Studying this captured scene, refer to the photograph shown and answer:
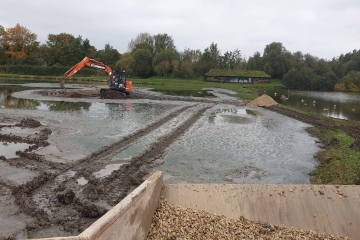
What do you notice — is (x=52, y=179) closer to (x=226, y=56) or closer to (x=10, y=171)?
(x=10, y=171)

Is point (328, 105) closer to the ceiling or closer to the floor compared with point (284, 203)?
closer to the floor

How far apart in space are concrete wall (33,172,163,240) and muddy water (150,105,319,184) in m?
3.33

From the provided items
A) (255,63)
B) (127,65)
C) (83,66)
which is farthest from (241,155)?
(255,63)

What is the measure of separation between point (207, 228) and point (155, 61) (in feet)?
209

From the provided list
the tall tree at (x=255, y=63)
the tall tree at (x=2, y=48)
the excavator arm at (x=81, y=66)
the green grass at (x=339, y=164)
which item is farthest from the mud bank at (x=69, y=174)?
the tall tree at (x=255, y=63)

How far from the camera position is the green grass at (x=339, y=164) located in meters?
8.55

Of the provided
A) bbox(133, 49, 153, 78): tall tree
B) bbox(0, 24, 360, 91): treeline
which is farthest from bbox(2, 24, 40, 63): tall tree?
bbox(133, 49, 153, 78): tall tree

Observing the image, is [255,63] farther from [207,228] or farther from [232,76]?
[207,228]

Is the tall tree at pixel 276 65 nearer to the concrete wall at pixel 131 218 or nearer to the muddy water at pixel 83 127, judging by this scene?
the muddy water at pixel 83 127

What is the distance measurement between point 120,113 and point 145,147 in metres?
8.77

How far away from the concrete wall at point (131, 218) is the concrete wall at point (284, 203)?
608mm

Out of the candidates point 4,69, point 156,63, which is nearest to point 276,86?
point 156,63

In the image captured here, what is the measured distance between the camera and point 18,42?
72938 mm

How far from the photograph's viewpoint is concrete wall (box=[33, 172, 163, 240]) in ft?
11.2
